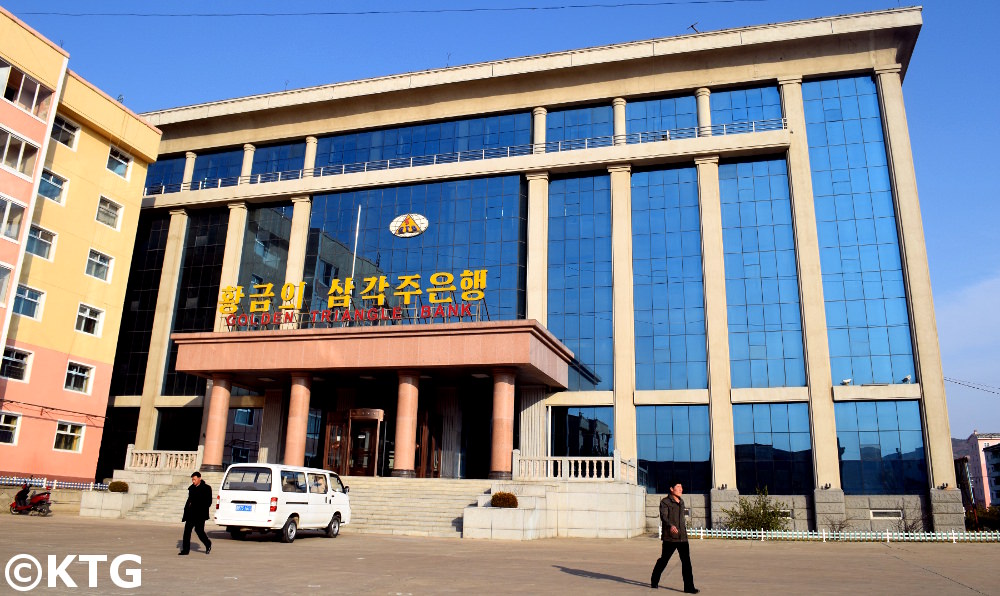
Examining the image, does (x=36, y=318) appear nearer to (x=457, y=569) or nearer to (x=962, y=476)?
(x=457, y=569)

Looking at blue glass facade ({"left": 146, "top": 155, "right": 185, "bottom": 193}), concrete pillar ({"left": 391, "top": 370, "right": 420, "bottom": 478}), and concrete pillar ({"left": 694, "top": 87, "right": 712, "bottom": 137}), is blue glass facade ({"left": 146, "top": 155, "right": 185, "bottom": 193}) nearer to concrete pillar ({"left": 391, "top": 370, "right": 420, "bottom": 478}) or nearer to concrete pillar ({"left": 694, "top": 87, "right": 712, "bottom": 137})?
concrete pillar ({"left": 391, "top": 370, "right": 420, "bottom": 478})

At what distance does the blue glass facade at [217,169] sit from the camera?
41812 mm

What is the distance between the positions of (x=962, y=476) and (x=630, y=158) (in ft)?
63.4

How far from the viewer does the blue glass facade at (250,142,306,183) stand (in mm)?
40750

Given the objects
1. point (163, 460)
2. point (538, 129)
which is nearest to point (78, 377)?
point (163, 460)

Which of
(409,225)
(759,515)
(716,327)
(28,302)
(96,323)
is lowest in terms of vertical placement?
(759,515)

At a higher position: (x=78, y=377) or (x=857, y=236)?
(x=857, y=236)

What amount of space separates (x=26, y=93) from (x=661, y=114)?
28.4 meters

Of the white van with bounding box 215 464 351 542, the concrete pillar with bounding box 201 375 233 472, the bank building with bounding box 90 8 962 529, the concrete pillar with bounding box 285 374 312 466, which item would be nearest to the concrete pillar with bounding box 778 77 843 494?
the bank building with bounding box 90 8 962 529

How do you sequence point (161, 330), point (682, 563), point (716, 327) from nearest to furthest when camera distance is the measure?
point (682, 563) < point (716, 327) < point (161, 330)

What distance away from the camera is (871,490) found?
2870 centimetres

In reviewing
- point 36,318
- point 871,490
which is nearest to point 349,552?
point 871,490

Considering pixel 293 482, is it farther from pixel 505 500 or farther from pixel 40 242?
pixel 40 242

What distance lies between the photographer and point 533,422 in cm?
3262
